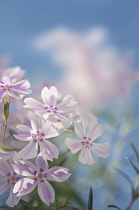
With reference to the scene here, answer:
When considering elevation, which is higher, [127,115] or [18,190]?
[127,115]

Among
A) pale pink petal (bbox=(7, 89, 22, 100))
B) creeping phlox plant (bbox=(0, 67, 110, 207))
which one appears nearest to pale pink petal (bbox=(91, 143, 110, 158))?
creeping phlox plant (bbox=(0, 67, 110, 207))

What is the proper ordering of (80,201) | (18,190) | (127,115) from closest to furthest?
(18,190), (80,201), (127,115)

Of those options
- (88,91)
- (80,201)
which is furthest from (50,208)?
(88,91)

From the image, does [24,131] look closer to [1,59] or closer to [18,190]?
[18,190]

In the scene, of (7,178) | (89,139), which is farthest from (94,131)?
(7,178)

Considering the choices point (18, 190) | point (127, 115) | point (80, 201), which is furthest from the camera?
point (127, 115)

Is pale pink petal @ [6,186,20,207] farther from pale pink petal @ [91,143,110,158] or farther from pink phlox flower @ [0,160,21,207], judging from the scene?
pale pink petal @ [91,143,110,158]
